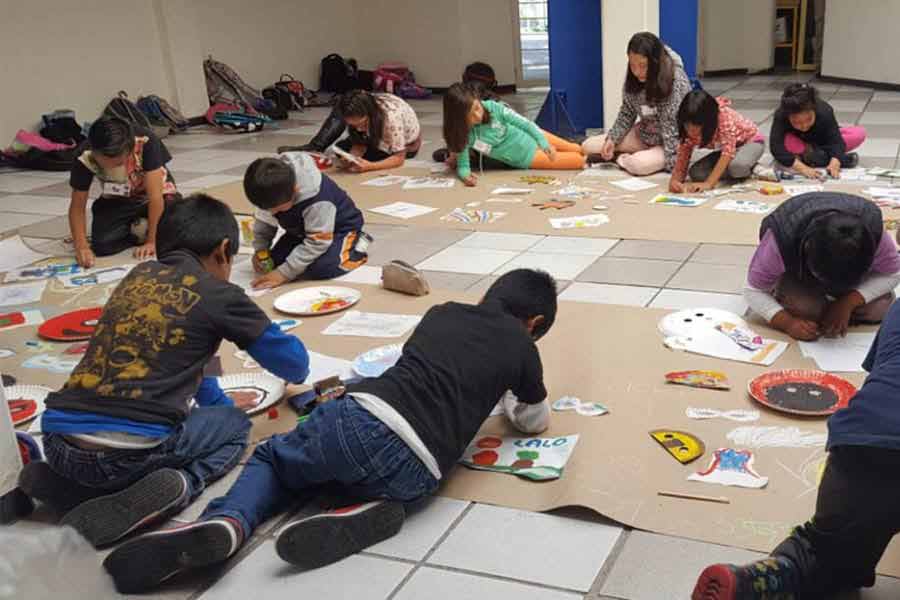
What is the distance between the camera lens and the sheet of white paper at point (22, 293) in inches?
162

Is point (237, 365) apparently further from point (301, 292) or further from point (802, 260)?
point (802, 260)

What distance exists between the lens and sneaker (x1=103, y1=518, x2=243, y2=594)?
199cm

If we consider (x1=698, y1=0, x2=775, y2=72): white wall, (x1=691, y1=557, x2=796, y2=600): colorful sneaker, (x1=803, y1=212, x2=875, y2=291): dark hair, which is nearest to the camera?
(x1=691, y1=557, x2=796, y2=600): colorful sneaker

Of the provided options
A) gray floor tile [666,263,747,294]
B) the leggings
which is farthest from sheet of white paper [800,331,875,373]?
the leggings

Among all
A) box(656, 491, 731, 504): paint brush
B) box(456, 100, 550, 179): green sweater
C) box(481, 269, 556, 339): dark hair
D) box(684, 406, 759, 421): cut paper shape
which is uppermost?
box(481, 269, 556, 339): dark hair

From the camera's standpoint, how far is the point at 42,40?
8.00 metres

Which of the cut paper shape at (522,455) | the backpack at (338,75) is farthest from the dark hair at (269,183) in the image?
Result: the backpack at (338,75)

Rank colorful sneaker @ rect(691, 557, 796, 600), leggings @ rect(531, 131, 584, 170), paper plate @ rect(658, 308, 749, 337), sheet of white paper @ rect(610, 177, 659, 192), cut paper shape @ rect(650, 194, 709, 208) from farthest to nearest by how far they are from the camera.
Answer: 1. leggings @ rect(531, 131, 584, 170)
2. sheet of white paper @ rect(610, 177, 659, 192)
3. cut paper shape @ rect(650, 194, 709, 208)
4. paper plate @ rect(658, 308, 749, 337)
5. colorful sneaker @ rect(691, 557, 796, 600)

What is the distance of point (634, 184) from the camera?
5.61 metres

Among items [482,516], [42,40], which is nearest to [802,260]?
[482,516]

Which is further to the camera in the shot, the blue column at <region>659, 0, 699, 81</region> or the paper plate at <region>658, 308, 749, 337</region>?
the blue column at <region>659, 0, 699, 81</region>

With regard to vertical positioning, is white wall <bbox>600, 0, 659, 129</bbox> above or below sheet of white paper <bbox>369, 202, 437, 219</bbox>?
above

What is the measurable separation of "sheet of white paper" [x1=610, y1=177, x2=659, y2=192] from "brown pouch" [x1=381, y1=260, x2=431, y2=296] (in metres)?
2.11

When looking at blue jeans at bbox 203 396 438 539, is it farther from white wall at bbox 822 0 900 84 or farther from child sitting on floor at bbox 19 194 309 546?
white wall at bbox 822 0 900 84
